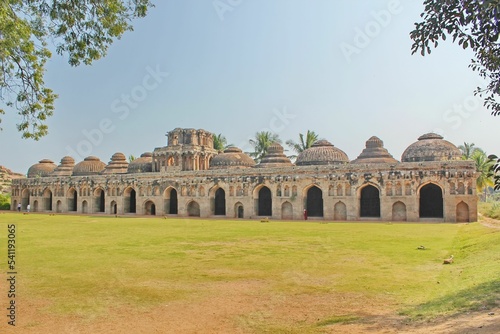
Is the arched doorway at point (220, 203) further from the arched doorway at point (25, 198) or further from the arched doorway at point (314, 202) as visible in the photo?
the arched doorway at point (25, 198)

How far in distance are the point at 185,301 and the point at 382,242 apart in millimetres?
10703

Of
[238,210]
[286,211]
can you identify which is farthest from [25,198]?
[286,211]

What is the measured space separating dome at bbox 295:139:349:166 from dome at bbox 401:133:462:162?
5.96 metres

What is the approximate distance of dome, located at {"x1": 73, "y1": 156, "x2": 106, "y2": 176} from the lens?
5303 cm

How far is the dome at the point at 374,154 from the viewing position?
3800 cm

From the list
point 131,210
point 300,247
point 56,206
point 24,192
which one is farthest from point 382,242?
point 24,192

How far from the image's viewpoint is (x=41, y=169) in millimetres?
58906

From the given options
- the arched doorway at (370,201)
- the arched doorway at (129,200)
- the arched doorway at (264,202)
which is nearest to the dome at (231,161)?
the arched doorway at (264,202)

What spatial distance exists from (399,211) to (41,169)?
162 ft

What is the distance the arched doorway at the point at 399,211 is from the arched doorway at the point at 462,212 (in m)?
3.79

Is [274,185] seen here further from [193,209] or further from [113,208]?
[113,208]

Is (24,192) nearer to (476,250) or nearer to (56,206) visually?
(56,206)

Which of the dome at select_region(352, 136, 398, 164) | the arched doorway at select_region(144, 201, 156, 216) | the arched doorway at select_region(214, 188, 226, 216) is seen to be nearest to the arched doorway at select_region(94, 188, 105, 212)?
the arched doorway at select_region(144, 201, 156, 216)

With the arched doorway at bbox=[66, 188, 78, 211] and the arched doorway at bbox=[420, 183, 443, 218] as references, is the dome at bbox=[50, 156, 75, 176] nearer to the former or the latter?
the arched doorway at bbox=[66, 188, 78, 211]
